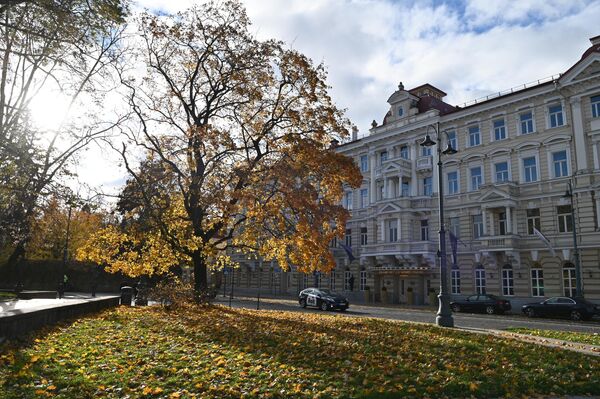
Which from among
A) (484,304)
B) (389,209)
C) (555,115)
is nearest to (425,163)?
(389,209)

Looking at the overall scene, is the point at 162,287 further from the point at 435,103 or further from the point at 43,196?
the point at 435,103

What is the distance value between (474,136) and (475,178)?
364 cm

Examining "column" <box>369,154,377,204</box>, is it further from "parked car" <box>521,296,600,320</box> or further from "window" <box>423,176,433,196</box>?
"parked car" <box>521,296,600,320</box>

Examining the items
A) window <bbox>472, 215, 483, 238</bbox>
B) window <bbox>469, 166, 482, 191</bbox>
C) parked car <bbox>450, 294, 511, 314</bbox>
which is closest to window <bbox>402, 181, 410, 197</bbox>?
window <bbox>469, 166, 482, 191</bbox>

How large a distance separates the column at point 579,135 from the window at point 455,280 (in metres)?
12.1

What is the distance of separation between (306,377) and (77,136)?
49.8ft

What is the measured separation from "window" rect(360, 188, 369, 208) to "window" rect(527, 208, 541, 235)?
55.2ft

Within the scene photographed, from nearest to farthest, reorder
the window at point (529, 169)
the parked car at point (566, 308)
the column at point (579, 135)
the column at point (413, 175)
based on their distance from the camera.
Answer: the parked car at point (566, 308) < the column at point (579, 135) < the window at point (529, 169) < the column at point (413, 175)

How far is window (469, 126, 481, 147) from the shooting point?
39.3 meters

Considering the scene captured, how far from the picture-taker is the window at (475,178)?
3876 cm

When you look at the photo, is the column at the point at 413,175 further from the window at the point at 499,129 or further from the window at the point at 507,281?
the window at the point at 507,281

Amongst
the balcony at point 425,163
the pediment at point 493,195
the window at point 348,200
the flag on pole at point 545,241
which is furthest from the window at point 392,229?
the flag on pole at point 545,241

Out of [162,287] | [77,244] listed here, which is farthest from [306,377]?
[77,244]

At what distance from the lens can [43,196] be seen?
14.9 metres
